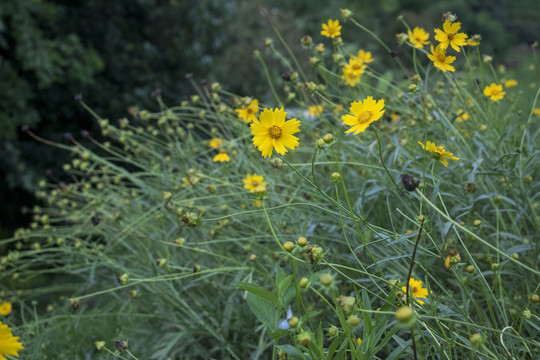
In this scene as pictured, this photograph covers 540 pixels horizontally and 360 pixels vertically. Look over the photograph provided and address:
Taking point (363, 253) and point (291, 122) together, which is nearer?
point (291, 122)

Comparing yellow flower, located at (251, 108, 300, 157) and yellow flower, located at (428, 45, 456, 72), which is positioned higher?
yellow flower, located at (428, 45, 456, 72)

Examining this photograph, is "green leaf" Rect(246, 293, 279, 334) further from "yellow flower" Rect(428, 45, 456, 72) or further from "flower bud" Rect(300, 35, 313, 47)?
"flower bud" Rect(300, 35, 313, 47)

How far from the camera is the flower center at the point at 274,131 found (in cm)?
88

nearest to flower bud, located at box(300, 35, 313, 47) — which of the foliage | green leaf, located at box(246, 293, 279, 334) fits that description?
the foliage

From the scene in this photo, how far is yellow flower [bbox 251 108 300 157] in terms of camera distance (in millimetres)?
865

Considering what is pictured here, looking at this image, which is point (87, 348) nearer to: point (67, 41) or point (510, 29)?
point (67, 41)

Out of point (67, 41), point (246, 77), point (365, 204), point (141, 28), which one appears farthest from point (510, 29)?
point (365, 204)

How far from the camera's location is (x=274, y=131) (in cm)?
89

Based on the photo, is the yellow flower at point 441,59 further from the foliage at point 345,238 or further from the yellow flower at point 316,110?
the yellow flower at point 316,110

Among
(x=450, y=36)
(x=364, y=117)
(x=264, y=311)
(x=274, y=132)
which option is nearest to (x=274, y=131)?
(x=274, y=132)

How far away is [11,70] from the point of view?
297 cm

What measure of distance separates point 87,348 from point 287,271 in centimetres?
75

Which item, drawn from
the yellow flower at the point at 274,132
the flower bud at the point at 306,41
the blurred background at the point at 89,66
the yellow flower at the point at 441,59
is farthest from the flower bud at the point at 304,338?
the blurred background at the point at 89,66

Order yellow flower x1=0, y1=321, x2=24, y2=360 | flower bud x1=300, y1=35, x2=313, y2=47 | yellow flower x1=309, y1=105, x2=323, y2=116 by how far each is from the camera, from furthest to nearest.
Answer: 1. yellow flower x1=309, y1=105, x2=323, y2=116
2. flower bud x1=300, y1=35, x2=313, y2=47
3. yellow flower x1=0, y1=321, x2=24, y2=360
